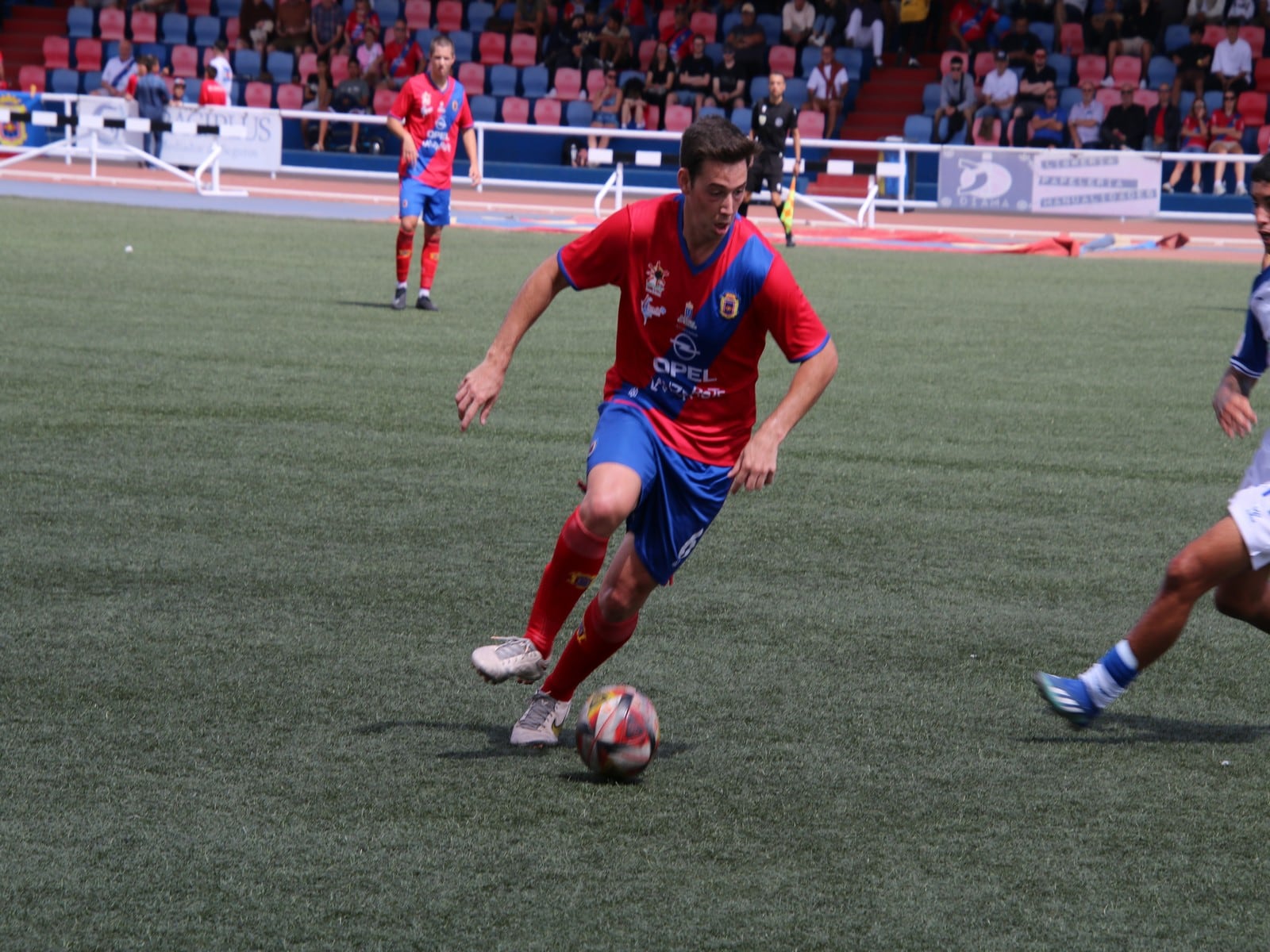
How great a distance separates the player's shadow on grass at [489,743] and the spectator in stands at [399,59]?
27582mm

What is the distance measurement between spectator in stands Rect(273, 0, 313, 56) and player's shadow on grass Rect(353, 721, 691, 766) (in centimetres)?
3051

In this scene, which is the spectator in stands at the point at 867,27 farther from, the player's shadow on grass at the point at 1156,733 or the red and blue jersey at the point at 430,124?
the player's shadow on grass at the point at 1156,733

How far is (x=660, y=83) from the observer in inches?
1200

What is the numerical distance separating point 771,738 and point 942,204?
68.5 feet

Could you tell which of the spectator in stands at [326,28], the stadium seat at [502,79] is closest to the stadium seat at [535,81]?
the stadium seat at [502,79]

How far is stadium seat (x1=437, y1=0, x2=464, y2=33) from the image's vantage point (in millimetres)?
33781

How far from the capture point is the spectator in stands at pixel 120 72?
3080 cm

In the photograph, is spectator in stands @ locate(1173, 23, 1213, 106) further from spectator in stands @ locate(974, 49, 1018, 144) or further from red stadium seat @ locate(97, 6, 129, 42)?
red stadium seat @ locate(97, 6, 129, 42)

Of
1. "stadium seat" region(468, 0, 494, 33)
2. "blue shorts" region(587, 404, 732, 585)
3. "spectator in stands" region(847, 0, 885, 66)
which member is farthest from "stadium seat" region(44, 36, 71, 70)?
"blue shorts" region(587, 404, 732, 585)

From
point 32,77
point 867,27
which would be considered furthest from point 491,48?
point 32,77

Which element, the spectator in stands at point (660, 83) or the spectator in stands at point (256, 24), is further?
the spectator in stands at point (256, 24)

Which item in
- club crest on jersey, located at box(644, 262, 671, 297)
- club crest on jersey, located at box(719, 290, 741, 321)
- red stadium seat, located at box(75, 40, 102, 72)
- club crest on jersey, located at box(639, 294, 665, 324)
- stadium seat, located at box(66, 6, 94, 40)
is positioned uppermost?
stadium seat, located at box(66, 6, 94, 40)

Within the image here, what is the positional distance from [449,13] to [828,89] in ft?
27.7

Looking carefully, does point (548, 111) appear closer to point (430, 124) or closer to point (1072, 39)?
point (1072, 39)
